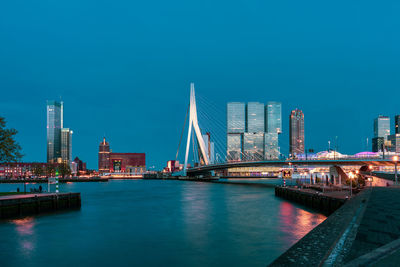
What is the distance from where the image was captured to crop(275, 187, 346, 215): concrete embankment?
105 feet

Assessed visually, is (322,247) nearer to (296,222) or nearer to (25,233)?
(296,222)

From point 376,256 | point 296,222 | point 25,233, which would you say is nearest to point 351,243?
point 376,256

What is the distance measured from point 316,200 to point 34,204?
27.9 m

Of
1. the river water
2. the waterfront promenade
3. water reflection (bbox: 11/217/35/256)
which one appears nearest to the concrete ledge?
the waterfront promenade

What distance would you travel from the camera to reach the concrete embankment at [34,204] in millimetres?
32062

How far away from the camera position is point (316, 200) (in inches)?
1531

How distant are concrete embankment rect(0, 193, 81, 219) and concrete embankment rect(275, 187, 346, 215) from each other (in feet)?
87.5

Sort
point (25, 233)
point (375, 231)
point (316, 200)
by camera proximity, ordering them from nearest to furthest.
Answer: point (375, 231) → point (25, 233) → point (316, 200)

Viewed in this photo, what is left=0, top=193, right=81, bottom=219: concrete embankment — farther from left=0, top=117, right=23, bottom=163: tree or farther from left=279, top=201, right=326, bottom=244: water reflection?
left=279, top=201, right=326, bottom=244: water reflection

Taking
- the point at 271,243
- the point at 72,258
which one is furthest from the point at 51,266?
the point at 271,243

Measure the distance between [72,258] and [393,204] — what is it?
18592 millimetres

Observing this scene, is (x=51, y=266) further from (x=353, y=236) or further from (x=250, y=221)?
(x=250, y=221)

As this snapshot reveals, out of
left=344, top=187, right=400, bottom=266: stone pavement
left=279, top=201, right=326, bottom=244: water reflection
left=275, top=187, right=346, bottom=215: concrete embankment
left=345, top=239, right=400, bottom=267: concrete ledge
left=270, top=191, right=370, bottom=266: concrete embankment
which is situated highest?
left=345, top=239, right=400, bottom=267: concrete ledge

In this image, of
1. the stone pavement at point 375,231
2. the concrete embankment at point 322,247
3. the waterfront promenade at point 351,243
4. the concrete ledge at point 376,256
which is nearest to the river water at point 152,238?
the concrete embankment at point 322,247
